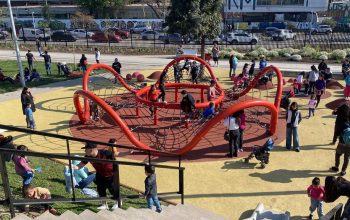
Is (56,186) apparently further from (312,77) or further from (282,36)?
(282,36)

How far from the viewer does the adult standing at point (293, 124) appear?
1193 centimetres

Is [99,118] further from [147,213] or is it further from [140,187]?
[147,213]

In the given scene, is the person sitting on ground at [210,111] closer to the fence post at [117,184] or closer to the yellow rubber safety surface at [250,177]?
the yellow rubber safety surface at [250,177]

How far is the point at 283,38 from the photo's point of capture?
43406mm

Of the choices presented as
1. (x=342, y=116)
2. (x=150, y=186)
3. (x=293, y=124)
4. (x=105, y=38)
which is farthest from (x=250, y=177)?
(x=105, y=38)

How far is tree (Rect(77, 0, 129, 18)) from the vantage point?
2346 inches

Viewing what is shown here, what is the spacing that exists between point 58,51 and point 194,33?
19.6 metres

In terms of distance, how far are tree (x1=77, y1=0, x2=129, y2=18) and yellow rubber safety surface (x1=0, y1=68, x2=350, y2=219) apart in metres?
48.5

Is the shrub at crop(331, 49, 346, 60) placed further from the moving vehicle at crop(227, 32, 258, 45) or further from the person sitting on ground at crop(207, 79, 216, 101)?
the person sitting on ground at crop(207, 79, 216, 101)

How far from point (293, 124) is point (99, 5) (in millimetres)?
53213

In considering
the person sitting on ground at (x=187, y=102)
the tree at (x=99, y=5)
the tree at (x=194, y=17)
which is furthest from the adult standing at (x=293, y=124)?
the tree at (x=99, y=5)

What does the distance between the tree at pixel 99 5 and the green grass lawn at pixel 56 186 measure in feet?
171

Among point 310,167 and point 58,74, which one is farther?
point 58,74

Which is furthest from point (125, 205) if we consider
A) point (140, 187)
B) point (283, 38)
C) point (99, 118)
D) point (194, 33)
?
point (283, 38)
